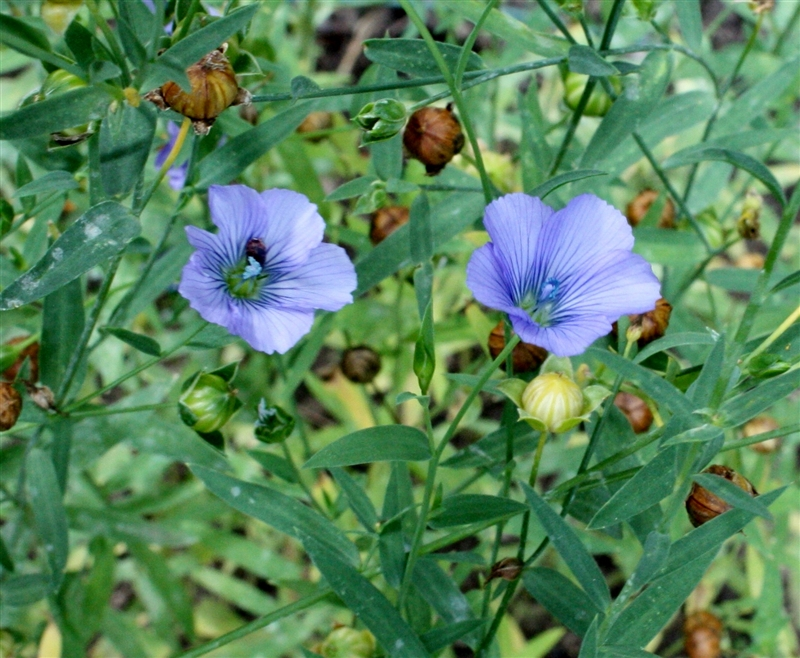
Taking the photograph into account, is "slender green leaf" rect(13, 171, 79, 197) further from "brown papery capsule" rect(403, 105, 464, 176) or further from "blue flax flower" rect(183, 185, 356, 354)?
"brown papery capsule" rect(403, 105, 464, 176)

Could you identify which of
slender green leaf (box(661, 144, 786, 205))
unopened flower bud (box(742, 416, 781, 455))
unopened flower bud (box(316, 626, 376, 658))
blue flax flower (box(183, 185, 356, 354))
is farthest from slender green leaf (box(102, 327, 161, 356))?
unopened flower bud (box(742, 416, 781, 455))

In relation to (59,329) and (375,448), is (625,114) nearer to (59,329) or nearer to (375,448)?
(375,448)

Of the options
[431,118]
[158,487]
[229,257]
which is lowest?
[158,487]

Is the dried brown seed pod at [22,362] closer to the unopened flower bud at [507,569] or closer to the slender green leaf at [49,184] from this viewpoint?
the slender green leaf at [49,184]

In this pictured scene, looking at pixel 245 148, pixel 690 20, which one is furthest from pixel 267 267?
pixel 690 20

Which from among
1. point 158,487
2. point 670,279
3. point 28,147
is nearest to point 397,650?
point 28,147

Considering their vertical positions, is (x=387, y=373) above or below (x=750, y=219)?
below

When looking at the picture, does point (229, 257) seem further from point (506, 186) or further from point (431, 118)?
point (506, 186)
